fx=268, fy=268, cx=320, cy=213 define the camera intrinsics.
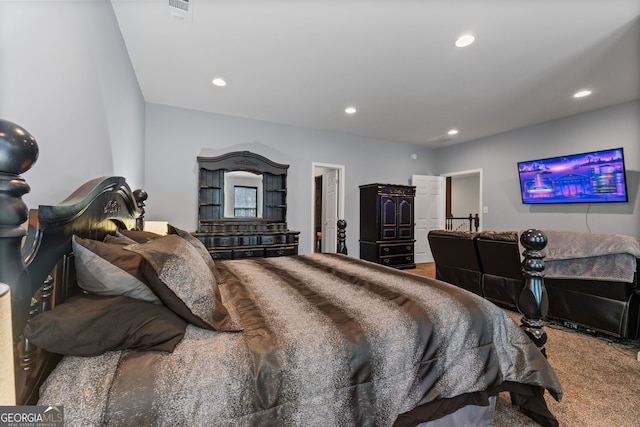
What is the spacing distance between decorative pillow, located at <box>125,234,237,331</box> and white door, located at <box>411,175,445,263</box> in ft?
18.7

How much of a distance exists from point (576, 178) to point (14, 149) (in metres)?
6.13

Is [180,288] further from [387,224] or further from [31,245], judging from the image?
[387,224]

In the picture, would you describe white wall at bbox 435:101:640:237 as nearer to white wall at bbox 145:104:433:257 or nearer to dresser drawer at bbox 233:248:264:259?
white wall at bbox 145:104:433:257

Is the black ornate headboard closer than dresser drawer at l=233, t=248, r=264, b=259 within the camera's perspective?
Yes

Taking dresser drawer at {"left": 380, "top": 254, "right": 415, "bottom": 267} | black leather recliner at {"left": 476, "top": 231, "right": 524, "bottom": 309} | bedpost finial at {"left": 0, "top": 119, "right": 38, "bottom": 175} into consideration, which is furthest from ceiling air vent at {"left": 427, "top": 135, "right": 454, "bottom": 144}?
bedpost finial at {"left": 0, "top": 119, "right": 38, "bottom": 175}

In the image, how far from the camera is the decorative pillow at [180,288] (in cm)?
104

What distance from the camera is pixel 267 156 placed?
4746 mm

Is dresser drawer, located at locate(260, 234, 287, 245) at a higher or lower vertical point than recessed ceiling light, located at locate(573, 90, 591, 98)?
lower

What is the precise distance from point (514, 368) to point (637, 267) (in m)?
1.96

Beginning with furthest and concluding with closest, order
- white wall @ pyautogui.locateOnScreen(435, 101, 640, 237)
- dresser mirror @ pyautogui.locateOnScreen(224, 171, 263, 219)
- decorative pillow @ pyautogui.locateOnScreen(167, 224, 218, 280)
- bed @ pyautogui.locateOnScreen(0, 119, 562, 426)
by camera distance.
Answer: dresser mirror @ pyautogui.locateOnScreen(224, 171, 263, 219) → white wall @ pyautogui.locateOnScreen(435, 101, 640, 237) → decorative pillow @ pyautogui.locateOnScreen(167, 224, 218, 280) → bed @ pyautogui.locateOnScreen(0, 119, 562, 426)

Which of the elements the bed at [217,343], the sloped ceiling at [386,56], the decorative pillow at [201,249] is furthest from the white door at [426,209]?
the decorative pillow at [201,249]

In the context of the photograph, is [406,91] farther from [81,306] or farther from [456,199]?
[456,199]
